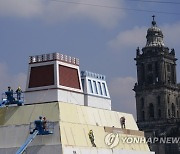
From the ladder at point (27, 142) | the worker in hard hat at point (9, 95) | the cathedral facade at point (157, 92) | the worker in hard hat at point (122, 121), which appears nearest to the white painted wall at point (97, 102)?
the worker in hard hat at point (122, 121)

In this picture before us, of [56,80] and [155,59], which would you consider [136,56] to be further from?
[56,80]

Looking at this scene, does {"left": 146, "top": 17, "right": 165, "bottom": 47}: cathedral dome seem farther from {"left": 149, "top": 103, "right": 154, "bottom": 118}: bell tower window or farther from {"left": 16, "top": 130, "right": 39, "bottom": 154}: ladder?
{"left": 16, "top": 130, "right": 39, "bottom": 154}: ladder

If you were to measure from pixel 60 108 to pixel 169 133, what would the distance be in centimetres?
7508

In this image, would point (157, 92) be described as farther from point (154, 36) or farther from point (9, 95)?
point (9, 95)

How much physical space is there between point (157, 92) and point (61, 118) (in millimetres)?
76762

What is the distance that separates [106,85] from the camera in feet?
224

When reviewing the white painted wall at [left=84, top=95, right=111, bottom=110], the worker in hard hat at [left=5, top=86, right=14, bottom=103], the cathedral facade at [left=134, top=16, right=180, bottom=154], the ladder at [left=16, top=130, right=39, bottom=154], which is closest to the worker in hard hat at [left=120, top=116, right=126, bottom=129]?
the white painted wall at [left=84, top=95, right=111, bottom=110]

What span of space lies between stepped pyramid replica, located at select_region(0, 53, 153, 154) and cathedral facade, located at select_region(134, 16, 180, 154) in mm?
62804

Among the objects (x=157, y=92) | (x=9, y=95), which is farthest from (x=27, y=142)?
(x=157, y=92)

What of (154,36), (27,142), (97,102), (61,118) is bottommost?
(27,142)

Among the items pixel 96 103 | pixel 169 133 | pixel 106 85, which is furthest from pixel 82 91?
pixel 169 133

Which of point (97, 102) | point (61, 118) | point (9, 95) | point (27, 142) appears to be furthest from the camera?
point (97, 102)

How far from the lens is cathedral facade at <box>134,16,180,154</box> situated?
12525 cm

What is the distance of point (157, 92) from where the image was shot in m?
128
